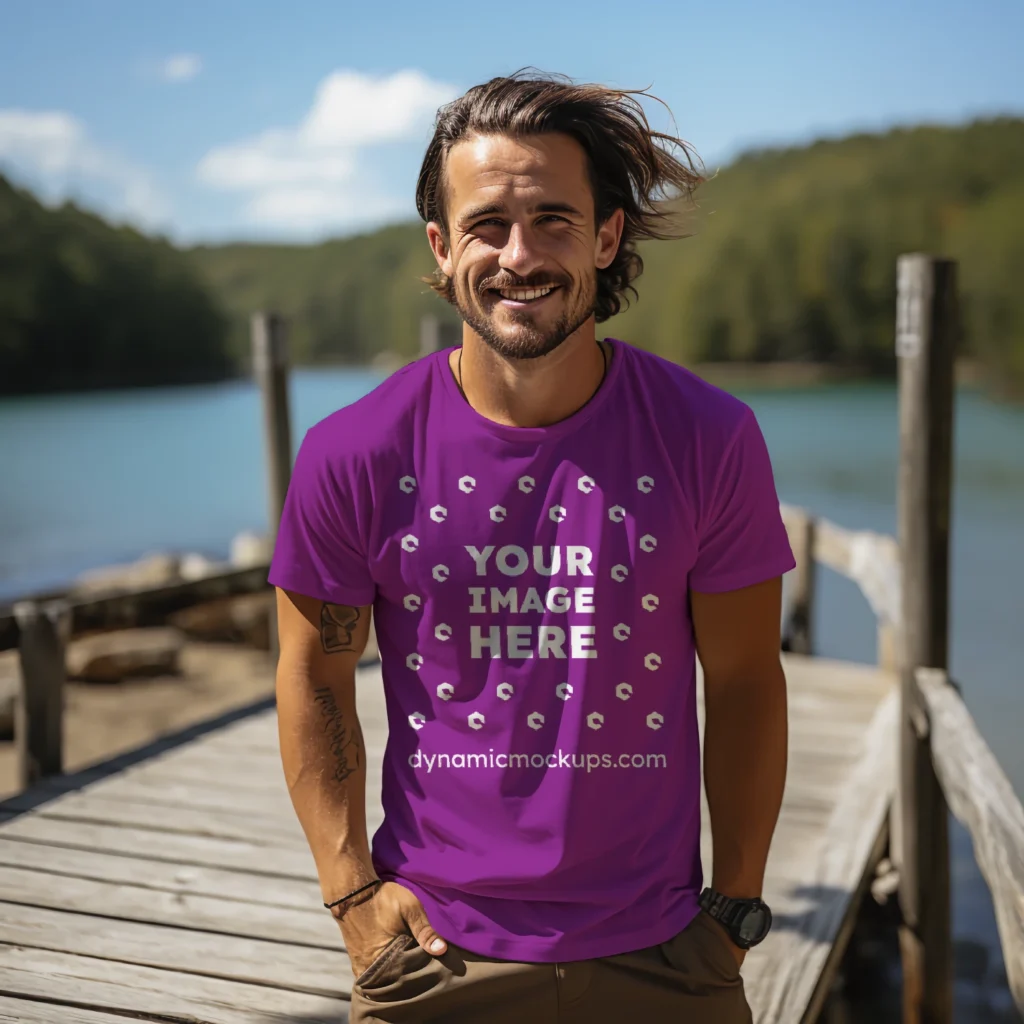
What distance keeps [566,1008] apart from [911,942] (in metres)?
2.63

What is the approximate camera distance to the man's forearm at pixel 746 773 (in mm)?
1747

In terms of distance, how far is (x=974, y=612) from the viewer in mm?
20938

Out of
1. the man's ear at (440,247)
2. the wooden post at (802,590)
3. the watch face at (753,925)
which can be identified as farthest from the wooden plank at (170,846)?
the wooden post at (802,590)

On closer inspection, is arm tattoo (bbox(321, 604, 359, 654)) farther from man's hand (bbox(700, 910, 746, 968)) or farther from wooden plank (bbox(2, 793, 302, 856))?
wooden plank (bbox(2, 793, 302, 856))

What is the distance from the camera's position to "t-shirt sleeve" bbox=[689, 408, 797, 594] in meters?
1.64

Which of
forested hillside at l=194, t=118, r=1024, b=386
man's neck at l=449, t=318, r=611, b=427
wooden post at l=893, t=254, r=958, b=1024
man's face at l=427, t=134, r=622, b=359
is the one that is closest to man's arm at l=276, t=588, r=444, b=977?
man's neck at l=449, t=318, r=611, b=427

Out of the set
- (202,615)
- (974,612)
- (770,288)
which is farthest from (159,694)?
(770,288)

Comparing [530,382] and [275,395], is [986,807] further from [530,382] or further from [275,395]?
[275,395]

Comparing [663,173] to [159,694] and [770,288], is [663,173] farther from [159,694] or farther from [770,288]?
[770,288]

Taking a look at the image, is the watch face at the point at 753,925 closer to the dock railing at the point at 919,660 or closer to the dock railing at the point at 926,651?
the dock railing at the point at 919,660

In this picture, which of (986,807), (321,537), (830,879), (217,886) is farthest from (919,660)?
(321,537)

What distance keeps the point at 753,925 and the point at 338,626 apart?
75 centimetres

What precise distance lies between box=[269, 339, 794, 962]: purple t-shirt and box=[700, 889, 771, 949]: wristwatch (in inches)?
1.9

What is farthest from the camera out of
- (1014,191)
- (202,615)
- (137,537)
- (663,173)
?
(1014,191)
